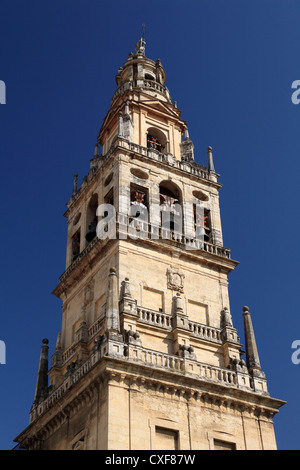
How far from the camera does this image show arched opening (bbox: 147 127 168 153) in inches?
1877

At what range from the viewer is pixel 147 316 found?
121 ft

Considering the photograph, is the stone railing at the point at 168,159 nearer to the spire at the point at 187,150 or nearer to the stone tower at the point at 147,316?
the stone tower at the point at 147,316

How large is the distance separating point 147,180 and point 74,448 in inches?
653

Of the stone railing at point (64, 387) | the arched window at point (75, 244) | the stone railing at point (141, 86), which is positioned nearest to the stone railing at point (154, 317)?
the stone railing at point (64, 387)

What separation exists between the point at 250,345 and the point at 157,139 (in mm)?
16435

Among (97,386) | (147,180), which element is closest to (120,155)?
(147,180)

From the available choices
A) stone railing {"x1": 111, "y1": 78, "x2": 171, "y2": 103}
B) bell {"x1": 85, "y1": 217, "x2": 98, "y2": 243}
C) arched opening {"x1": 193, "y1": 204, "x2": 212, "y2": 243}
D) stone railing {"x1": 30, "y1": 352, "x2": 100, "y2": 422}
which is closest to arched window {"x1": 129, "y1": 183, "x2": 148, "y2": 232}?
bell {"x1": 85, "y1": 217, "x2": 98, "y2": 243}

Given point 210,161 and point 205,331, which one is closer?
point 205,331

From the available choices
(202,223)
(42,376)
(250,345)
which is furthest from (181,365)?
(202,223)

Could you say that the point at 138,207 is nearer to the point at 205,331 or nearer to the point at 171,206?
the point at 171,206

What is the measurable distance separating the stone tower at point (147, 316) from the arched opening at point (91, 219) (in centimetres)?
7

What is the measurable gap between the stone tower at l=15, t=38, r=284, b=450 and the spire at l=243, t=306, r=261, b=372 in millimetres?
59

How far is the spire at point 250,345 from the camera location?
37.6m

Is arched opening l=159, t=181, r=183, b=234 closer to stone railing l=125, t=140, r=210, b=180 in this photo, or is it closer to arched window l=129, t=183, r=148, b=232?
arched window l=129, t=183, r=148, b=232
